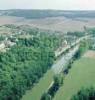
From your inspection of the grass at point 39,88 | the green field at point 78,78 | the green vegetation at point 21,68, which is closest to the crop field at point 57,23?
the green vegetation at point 21,68

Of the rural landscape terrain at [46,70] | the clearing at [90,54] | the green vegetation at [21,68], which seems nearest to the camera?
the green vegetation at [21,68]

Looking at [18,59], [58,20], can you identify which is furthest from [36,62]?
[58,20]

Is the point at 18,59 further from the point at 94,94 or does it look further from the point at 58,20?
the point at 58,20

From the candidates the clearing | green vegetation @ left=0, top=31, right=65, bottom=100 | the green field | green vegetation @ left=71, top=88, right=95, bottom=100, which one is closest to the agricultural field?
the green field

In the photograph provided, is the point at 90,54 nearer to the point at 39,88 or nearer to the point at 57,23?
the point at 39,88

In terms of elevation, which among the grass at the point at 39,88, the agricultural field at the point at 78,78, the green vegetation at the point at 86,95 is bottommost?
the grass at the point at 39,88

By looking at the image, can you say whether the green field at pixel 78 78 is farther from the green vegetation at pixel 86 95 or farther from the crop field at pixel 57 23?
the crop field at pixel 57 23

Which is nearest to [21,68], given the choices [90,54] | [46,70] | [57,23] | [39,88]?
[39,88]

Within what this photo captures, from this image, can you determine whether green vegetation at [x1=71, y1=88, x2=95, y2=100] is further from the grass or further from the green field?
the grass
